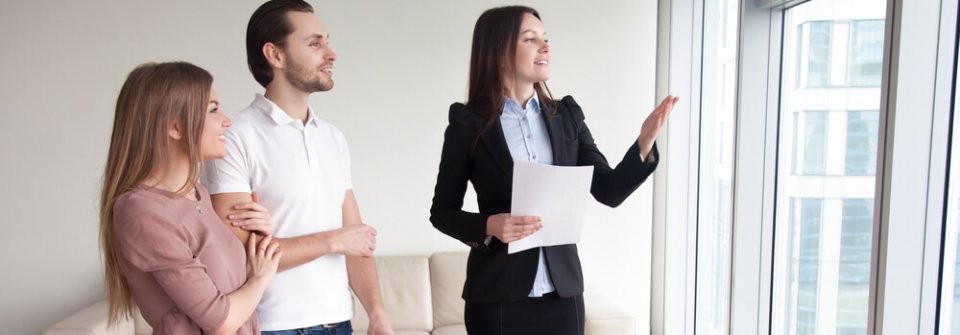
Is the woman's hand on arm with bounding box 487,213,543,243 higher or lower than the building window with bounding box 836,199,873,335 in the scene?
higher

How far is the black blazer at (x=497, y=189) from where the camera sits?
1740 mm

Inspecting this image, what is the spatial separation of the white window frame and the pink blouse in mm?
1611

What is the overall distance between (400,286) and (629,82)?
166cm

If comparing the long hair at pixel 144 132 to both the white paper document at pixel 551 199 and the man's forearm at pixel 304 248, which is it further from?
the white paper document at pixel 551 199

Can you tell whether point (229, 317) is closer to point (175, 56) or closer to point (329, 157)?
point (329, 157)

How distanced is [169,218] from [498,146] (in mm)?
766

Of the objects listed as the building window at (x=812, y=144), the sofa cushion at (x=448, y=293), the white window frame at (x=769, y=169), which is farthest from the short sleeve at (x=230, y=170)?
the sofa cushion at (x=448, y=293)

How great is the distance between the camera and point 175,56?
3734mm

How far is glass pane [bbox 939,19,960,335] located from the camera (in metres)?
1.78

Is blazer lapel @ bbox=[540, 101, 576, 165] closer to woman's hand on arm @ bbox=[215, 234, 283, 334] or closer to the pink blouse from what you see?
woman's hand on arm @ bbox=[215, 234, 283, 334]

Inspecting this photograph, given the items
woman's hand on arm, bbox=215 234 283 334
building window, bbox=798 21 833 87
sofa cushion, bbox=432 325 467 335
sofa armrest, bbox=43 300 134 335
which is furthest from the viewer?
sofa cushion, bbox=432 325 467 335

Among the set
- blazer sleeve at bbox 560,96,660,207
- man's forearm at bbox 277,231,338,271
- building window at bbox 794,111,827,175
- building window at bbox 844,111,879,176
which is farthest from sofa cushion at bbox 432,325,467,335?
man's forearm at bbox 277,231,338,271

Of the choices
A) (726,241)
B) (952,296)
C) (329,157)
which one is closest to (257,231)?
(329,157)

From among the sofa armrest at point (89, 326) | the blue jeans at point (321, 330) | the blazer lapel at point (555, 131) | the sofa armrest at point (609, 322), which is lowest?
the sofa armrest at point (609, 322)
